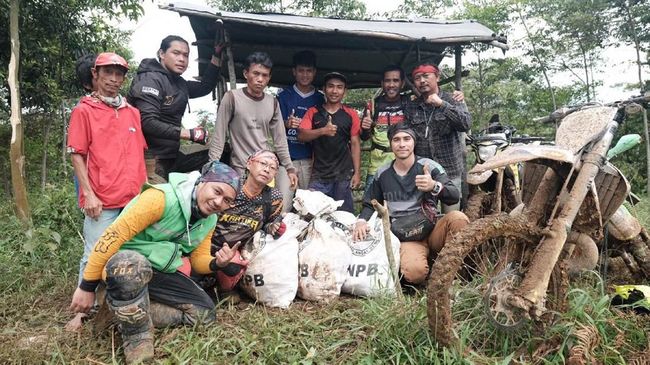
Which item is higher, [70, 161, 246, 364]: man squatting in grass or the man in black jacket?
the man in black jacket

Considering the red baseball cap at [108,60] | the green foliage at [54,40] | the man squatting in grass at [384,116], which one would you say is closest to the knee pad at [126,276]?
the red baseball cap at [108,60]

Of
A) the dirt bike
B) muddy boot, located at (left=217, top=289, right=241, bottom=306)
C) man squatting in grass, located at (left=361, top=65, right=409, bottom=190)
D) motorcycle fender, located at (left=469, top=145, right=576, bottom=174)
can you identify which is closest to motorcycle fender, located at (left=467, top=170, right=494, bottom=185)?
the dirt bike

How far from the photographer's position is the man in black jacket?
11.6 ft

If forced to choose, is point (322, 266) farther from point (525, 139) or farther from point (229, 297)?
point (525, 139)

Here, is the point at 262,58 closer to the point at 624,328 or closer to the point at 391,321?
the point at 391,321

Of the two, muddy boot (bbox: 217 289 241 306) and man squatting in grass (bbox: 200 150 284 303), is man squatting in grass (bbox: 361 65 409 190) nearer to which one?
man squatting in grass (bbox: 200 150 284 303)

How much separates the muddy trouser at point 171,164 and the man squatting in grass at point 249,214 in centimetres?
90

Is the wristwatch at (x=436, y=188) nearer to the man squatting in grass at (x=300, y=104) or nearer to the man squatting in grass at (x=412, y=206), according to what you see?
the man squatting in grass at (x=412, y=206)

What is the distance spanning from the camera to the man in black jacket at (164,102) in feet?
11.6

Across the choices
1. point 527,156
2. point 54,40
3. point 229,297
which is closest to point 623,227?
point 527,156

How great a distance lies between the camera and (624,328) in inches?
94.6

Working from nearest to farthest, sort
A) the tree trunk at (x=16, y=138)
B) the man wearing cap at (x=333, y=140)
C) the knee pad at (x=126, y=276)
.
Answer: the knee pad at (x=126, y=276), the man wearing cap at (x=333, y=140), the tree trunk at (x=16, y=138)

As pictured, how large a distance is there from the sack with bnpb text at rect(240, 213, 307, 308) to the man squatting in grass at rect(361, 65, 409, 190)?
1.46 meters

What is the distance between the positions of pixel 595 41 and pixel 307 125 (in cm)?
1529
